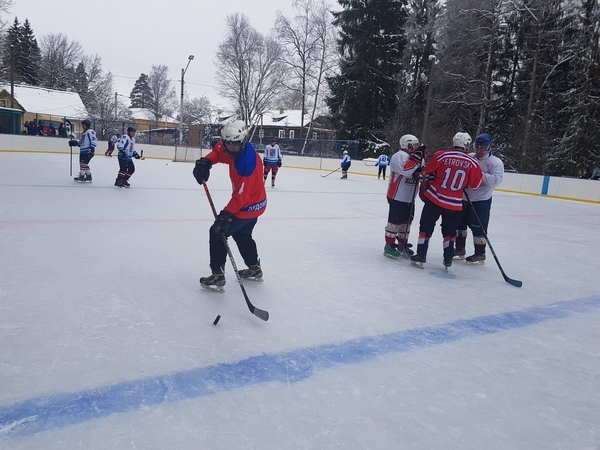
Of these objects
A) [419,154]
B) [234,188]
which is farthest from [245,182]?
[419,154]

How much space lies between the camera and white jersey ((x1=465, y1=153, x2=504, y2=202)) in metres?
4.45

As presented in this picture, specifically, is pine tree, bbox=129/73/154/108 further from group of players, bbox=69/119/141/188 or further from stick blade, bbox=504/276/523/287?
stick blade, bbox=504/276/523/287

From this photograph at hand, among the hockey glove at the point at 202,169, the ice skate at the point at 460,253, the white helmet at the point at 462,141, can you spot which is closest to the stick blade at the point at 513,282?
the ice skate at the point at 460,253

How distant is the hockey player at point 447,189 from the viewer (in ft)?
13.2

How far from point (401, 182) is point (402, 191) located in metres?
0.09

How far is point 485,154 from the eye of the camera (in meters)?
4.53

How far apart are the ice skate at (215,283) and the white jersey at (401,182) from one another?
2.02m

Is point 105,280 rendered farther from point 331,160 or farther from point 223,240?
point 331,160

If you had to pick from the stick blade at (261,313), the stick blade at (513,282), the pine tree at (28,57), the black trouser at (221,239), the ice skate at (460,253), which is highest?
the pine tree at (28,57)

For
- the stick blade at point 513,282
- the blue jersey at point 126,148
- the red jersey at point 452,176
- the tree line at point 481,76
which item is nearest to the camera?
the stick blade at point 513,282

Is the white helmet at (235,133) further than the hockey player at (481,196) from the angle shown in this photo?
No

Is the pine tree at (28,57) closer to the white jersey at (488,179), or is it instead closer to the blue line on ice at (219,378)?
the white jersey at (488,179)

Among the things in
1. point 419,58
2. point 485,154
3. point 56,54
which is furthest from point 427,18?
point 56,54

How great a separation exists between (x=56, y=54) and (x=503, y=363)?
51.4 meters
